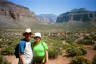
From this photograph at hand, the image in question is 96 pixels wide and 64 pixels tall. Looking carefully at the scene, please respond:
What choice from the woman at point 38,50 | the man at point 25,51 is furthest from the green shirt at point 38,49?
the man at point 25,51

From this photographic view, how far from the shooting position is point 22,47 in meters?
3.75

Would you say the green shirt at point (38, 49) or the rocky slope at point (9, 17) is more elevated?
the rocky slope at point (9, 17)

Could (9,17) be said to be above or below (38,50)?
above

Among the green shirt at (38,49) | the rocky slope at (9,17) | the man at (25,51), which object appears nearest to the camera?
the man at (25,51)

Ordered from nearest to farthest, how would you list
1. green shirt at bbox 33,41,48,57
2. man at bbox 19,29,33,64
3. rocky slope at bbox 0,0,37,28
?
man at bbox 19,29,33,64 → green shirt at bbox 33,41,48,57 → rocky slope at bbox 0,0,37,28

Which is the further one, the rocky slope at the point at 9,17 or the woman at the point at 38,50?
the rocky slope at the point at 9,17

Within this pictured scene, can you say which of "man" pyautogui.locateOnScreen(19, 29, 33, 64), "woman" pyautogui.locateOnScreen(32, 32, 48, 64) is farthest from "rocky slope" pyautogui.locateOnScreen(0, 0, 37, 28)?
"man" pyautogui.locateOnScreen(19, 29, 33, 64)

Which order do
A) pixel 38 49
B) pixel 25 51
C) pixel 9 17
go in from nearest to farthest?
pixel 25 51
pixel 38 49
pixel 9 17

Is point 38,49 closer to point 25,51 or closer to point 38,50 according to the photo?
point 38,50

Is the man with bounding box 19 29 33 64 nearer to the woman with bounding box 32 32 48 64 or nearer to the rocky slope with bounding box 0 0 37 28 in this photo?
the woman with bounding box 32 32 48 64

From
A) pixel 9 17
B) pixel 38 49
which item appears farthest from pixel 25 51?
pixel 9 17

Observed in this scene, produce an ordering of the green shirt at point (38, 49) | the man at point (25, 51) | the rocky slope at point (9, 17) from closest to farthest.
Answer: the man at point (25, 51)
the green shirt at point (38, 49)
the rocky slope at point (9, 17)

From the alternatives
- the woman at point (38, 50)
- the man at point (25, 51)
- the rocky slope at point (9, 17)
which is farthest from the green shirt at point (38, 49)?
the rocky slope at point (9, 17)

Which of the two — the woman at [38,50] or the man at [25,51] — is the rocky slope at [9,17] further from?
the man at [25,51]
